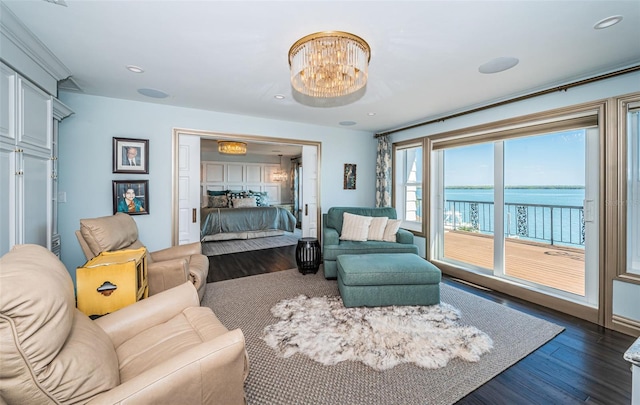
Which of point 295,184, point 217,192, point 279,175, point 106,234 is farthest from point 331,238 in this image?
point 279,175

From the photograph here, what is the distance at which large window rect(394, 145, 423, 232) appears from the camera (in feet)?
15.9

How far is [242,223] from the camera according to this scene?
258 inches

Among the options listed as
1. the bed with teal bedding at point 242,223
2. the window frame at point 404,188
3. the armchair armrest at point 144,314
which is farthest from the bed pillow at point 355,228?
the bed with teal bedding at point 242,223

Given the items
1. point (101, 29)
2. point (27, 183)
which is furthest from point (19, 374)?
point (101, 29)

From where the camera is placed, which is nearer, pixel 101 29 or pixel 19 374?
pixel 19 374

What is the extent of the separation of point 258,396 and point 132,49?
9.31 ft

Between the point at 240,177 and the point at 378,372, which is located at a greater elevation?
the point at 240,177

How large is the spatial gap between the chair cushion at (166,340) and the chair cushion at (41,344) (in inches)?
9.0

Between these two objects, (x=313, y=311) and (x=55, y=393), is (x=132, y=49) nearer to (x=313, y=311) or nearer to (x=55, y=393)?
(x=55, y=393)

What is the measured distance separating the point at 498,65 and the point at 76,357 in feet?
11.4

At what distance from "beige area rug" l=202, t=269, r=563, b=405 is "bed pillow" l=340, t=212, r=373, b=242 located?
1.64 metres

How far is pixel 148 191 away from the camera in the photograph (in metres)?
3.69

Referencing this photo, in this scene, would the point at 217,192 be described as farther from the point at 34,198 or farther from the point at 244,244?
the point at 34,198

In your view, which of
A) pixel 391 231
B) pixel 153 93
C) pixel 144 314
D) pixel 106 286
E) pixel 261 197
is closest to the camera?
pixel 144 314
